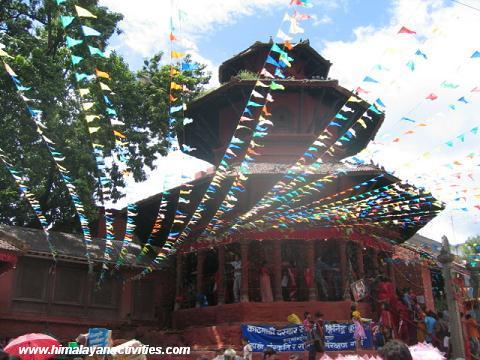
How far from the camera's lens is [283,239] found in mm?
15391

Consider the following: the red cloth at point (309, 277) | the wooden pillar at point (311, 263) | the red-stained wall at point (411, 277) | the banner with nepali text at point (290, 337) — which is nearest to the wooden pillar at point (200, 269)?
the banner with nepali text at point (290, 337)

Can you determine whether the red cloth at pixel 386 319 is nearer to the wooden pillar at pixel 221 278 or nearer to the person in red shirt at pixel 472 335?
the person in red shirt at pixel 472 335

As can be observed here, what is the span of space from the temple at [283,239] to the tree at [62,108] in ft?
8.36

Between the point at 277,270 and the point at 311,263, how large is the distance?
1.10m

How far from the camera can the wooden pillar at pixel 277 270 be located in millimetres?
14891

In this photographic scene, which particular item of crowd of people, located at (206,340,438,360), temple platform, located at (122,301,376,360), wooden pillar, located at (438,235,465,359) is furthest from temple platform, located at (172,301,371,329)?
wooden pillar, located at (438,235,465,359)

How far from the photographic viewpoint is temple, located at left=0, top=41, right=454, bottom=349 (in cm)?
1507

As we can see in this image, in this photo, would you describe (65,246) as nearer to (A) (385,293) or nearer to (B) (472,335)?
(A) (385,293)

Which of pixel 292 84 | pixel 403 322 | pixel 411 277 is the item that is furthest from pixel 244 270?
pixel 411 277

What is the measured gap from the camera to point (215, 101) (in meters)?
18.2

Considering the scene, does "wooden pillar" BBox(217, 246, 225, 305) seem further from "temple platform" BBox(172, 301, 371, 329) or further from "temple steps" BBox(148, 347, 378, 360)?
"temple steps" BBox(148, 347, 378, 360)

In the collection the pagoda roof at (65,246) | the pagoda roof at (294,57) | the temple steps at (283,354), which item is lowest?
the temple steps at (283,354)

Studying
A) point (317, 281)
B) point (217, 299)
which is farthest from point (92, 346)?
point (317, 281)

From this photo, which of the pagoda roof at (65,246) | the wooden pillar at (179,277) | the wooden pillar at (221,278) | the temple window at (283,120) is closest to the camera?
the wooden pillar at (221,278)
